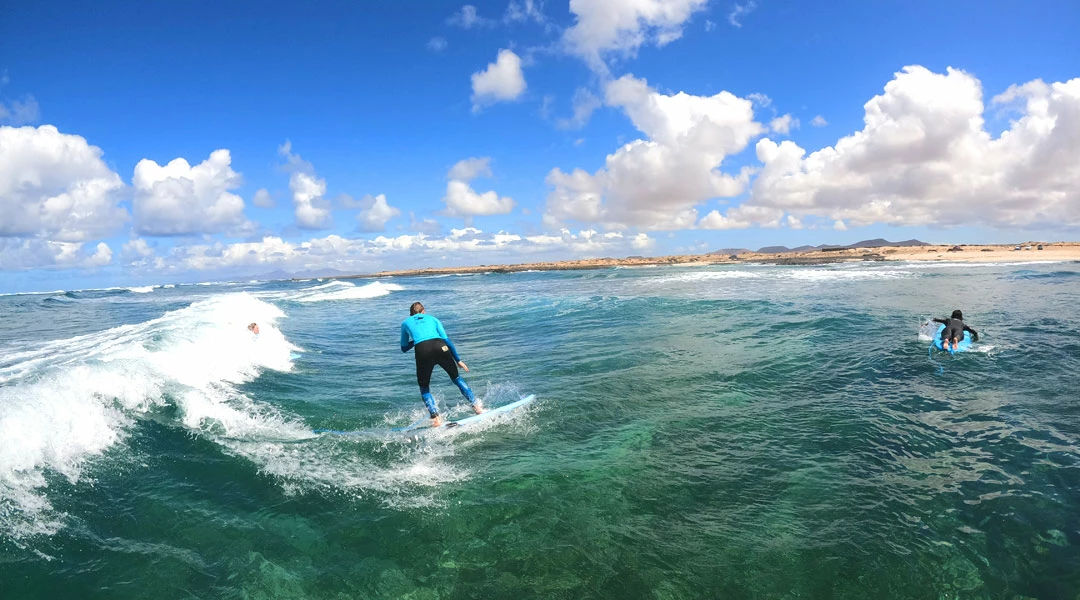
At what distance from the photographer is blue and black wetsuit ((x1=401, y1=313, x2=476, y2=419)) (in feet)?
31.8

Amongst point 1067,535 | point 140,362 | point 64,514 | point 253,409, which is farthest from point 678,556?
point 140,362

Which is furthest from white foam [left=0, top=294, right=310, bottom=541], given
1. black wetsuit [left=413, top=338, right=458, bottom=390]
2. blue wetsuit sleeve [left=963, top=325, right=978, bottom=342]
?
blue wetsuit sleeve [left=963, top=325, right=978, bottom=342]

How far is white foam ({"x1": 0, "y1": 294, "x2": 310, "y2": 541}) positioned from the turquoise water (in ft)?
0.16

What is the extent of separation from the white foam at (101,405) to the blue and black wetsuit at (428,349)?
90.9 inches

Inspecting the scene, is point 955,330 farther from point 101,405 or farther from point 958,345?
point 101,405

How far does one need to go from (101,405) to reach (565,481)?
27.4ft

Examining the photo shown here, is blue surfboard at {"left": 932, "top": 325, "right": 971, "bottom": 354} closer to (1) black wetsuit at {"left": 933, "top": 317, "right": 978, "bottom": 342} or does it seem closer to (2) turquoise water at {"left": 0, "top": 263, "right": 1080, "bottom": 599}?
(1) black wetsuit at {"left": 933, "top": 317, "right": 978, "bottom": 342}

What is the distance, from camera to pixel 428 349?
32.0ft

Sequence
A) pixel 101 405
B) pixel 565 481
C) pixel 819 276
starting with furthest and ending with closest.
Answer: pixel 819 276 < pixel 101 405 < pixel 565 481

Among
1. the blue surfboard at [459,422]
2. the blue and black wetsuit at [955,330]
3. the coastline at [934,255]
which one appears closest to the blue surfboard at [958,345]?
the blue and black wetsuit at [955,330]

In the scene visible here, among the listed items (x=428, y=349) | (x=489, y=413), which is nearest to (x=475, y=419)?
(x=489, y=413)

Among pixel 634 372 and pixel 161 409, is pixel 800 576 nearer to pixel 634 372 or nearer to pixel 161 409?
pixel 634 372

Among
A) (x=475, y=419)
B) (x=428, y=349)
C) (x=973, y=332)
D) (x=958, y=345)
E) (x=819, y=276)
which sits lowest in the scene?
(x=475, y=419)

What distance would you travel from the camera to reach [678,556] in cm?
521
